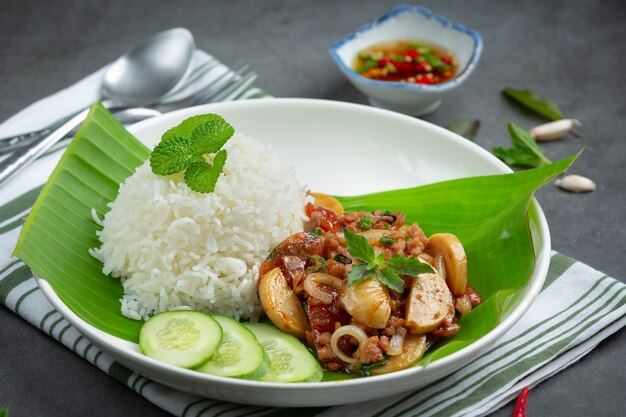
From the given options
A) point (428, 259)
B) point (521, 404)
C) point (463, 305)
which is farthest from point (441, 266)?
point (521, 404)

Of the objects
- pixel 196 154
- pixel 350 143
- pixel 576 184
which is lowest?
pixel 576 184

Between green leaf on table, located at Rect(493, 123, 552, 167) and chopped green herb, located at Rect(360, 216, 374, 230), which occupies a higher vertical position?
chopped green herb, located at Rect(360, 216, 374, 230)

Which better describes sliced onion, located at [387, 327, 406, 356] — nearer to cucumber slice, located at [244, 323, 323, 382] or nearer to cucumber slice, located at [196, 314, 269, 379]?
cucumber slice, located at [244, 323, 323, 382]

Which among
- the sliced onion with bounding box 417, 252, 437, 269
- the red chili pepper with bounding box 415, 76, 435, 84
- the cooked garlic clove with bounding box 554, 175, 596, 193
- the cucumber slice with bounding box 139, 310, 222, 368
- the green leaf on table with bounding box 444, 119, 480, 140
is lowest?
the cooked garlic clove with bounding box 554, 175, 596, 193

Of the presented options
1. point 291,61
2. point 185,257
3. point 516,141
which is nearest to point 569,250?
point 516,141

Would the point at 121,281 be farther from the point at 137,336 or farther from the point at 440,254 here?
the point at 440,254

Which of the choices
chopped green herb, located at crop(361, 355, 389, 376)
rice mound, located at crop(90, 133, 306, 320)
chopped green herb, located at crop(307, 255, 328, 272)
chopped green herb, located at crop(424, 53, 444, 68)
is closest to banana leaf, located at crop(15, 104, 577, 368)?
rice mound, located at crop(90, 133, 306, 320)

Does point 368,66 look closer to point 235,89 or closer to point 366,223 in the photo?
point 235,89
